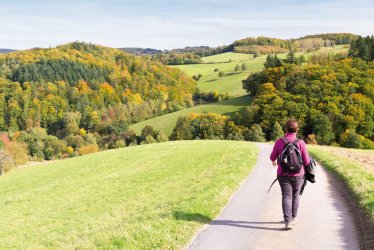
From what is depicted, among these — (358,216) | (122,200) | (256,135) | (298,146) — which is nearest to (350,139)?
(256,135)

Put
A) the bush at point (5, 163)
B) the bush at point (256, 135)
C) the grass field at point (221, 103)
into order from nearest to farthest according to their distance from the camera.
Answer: the bush at point (5, 163)
the bush at point (256, 135)
the grass field at point (221, 103)

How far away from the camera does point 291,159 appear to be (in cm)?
1009

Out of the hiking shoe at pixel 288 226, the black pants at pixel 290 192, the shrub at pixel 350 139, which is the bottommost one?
the shrub at pixel 350 139

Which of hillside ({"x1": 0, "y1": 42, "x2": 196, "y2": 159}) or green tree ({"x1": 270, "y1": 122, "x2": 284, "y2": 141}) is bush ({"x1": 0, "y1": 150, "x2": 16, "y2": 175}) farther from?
hillside ({"x1": 0, "y1": 42, "x2": 196, "y2": 159})

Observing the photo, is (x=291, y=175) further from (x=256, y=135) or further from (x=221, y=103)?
(x=221, y=103)

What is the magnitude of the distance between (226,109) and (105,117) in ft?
231

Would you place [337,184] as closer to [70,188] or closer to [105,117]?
[70,188]

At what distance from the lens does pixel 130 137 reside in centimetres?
11306

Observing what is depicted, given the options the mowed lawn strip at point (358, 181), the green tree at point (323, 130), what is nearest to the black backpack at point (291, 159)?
the mowed lawn strip at point (358, 181)

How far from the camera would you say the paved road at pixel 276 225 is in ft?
30.7

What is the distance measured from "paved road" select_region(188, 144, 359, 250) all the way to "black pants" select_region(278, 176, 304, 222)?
497 mm

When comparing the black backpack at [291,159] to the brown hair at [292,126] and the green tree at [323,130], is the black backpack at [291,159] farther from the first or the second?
the green tree at [323,130]

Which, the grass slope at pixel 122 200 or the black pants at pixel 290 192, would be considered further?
the grass slope at pixel 122 200

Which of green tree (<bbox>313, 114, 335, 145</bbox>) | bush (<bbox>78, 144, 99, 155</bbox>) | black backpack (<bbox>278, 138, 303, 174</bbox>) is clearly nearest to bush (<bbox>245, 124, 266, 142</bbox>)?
green tree (<bbox>313, 114, 335, 145</bbox>)
